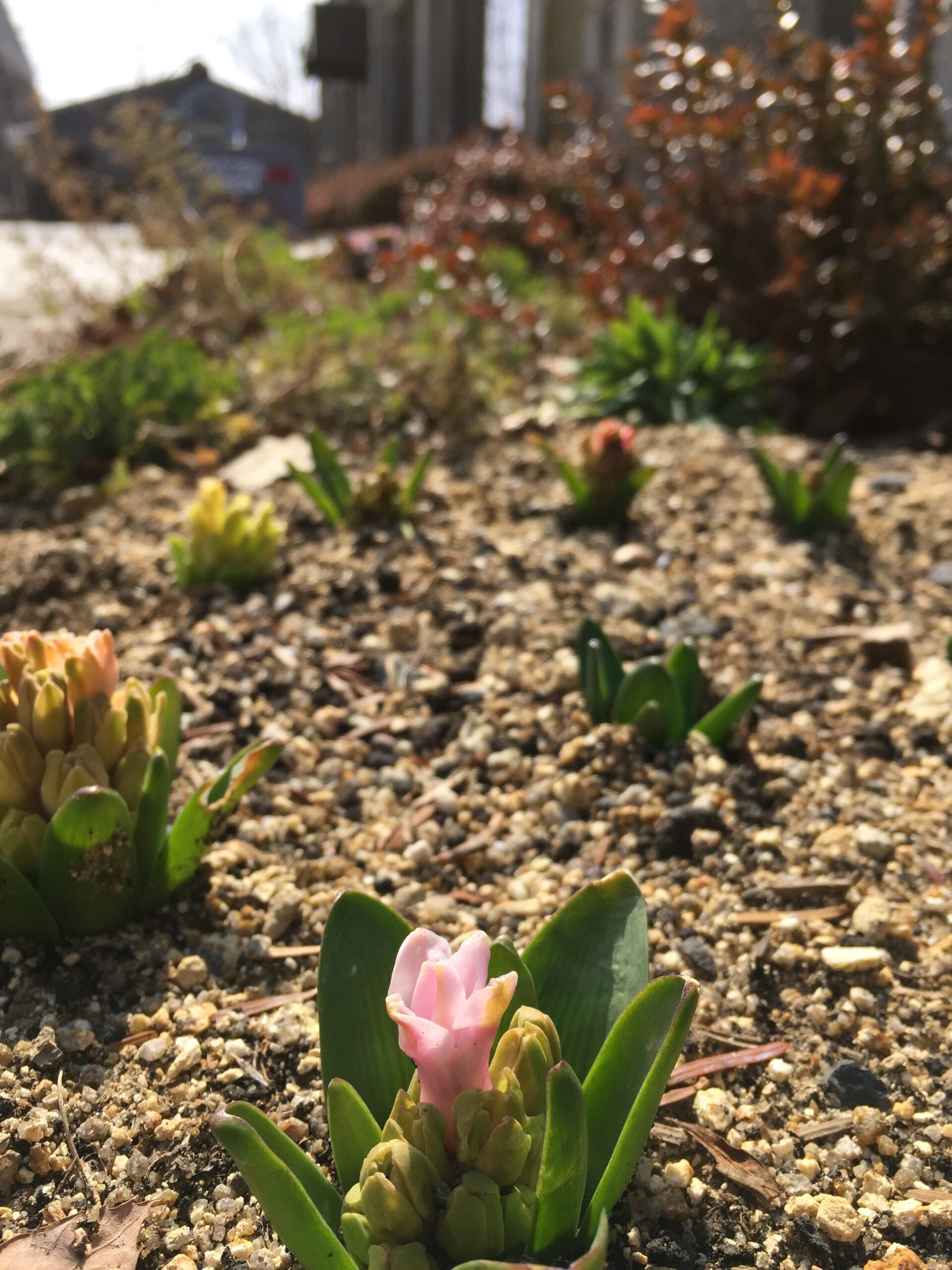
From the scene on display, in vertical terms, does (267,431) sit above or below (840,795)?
above

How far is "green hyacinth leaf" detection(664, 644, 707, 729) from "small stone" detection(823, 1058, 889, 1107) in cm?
72

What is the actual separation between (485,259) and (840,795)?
559cm

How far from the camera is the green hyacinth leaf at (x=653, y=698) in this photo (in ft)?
6.16

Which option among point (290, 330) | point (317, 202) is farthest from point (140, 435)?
point (317, 202)

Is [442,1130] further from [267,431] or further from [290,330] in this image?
[290,330]

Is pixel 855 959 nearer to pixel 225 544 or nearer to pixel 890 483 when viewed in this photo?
pixel 225 544

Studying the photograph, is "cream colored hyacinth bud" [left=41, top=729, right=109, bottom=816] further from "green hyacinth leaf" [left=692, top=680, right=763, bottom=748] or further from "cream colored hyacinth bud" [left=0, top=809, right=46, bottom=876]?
"green hyacinth leaf" [left=692, top=680, right=763, bottom=748]

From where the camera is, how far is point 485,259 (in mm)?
6715

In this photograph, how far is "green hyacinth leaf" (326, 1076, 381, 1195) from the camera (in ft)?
3.19

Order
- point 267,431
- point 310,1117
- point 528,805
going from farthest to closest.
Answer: point 267,431 < point 528,805 < point 310,1117

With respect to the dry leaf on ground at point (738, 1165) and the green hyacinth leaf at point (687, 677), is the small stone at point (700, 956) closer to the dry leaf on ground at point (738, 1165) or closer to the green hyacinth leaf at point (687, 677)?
the dry leaf on ground at point (738, 1165)

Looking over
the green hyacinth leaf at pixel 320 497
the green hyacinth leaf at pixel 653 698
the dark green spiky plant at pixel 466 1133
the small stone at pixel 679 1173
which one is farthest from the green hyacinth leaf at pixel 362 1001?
the green hyacinth leaf at pixel 320 497

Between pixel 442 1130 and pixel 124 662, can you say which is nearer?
pixel 442 1130

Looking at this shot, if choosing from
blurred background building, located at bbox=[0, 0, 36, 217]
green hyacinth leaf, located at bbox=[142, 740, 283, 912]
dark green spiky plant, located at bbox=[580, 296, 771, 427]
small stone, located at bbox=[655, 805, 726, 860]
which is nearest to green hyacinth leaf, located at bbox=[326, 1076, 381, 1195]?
green hyacinth leaf, located at bbox=[142, 740, 283, 912]
